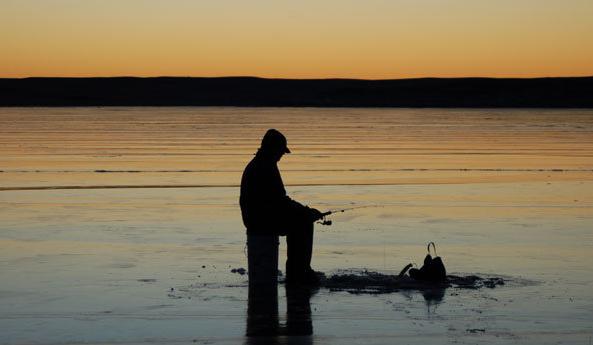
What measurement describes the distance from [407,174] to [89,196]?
927 centimetres

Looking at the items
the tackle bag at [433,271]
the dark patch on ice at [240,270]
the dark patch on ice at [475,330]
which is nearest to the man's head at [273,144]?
the dark patch on ice at [240,270]

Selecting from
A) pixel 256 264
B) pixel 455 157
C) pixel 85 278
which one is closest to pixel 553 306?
pixel 256 264

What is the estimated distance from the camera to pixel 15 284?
1012 cm

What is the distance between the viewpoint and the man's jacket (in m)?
9.86

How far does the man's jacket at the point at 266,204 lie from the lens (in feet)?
32.3

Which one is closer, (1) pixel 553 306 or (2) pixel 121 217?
(1) pixel 553 306

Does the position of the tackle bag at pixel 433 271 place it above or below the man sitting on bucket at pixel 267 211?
below

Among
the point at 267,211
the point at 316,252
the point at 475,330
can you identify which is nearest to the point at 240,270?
the point at 267,211

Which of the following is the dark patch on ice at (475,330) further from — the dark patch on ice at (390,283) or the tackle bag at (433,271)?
the tackle bag at (433,271)

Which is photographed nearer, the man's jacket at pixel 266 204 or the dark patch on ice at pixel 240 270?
the man's jacket at pixel 266 204

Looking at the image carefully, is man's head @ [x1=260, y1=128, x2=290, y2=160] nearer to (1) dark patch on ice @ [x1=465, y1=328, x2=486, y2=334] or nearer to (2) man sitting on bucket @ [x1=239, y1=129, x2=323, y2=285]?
(2) man sitting on bucket @ [x1=239, y1=129, x2=323, y2=285]

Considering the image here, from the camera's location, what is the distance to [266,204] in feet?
32.4

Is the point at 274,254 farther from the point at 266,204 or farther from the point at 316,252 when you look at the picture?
the point at 316,252

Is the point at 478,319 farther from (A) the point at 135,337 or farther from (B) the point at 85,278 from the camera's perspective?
(B) the point at 85,278
